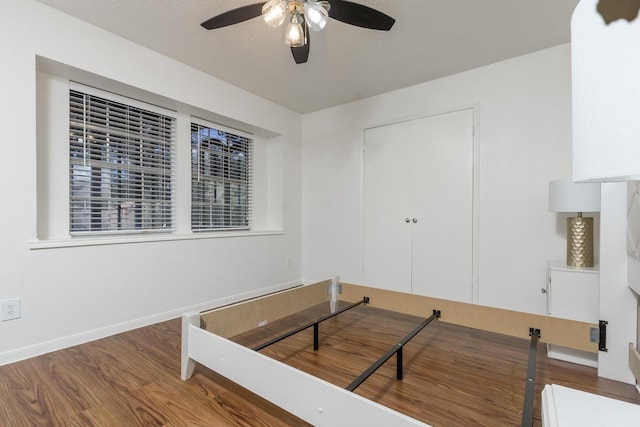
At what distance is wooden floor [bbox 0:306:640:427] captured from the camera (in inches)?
55.2

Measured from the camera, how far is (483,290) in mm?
2826

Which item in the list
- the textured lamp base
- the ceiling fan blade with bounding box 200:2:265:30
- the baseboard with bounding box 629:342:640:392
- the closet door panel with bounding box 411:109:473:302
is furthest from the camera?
the closet door panel with bounding box 411:109:473:302

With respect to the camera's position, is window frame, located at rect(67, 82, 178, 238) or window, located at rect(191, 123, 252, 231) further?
window, located at rect(191, 123, 252, 231)

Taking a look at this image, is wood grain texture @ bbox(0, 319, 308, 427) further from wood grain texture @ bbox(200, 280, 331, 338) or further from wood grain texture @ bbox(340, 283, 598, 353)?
wood grain texture @ bbox(340, 283, 598, 353)

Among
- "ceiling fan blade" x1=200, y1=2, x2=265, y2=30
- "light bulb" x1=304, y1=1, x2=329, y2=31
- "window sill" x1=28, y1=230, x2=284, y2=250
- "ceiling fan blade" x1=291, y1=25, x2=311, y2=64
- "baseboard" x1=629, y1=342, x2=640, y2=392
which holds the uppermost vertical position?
"ceiling fan blade" x1=200, y1=2, x2=265, y2=30

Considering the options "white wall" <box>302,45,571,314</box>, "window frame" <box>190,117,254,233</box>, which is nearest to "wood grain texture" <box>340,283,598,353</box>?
"white wall" <box>302,45,571,314</box>

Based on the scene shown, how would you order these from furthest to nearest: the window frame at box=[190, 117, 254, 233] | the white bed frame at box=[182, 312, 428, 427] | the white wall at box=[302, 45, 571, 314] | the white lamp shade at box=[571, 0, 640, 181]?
the window frame at box=[190, 117, 254, 233], the white wall at box=[302, 45, 571, 314], the white bed frame at box=[182, 312, 428, 427], the white lamp shade at box=[571, 0, 640, 181]

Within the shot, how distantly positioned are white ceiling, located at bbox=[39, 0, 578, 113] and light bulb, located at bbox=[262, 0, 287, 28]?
502mm

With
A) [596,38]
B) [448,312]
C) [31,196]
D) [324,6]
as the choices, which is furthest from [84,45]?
[448,312]

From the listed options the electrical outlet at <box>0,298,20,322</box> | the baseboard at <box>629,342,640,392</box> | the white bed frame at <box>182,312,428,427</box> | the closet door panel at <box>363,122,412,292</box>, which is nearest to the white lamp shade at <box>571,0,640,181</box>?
the white bed frame at <box>182,312,428,427</box>

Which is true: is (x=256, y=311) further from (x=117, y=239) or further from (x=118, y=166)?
(x=118, y=166)

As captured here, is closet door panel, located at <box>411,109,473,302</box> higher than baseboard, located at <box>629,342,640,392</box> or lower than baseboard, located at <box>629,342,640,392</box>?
higher

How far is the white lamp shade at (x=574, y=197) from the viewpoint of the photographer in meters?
1.91

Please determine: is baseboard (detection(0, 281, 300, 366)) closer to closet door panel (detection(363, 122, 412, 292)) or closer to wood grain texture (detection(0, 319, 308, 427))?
wood grain texture (detection(0, 319, 308, 427))
